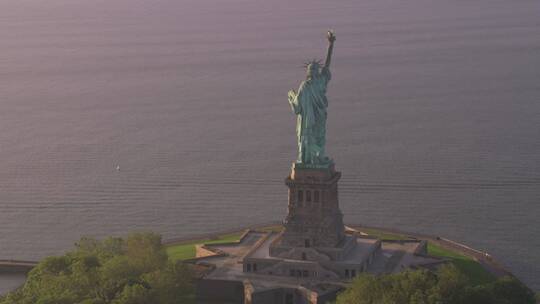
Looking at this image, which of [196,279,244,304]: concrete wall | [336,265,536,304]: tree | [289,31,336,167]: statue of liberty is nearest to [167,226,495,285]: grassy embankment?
[196,279,244,304]: concrete wall

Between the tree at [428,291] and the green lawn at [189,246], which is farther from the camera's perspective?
the green lawn at [189,246]

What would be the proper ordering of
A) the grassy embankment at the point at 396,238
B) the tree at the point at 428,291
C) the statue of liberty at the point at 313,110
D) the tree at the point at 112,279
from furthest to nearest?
the grassy embankment at the point at 396,238 → the statue of liberty at the point at 313,110 → the tree at the point at 112,279 → the tree at the point at 428,291

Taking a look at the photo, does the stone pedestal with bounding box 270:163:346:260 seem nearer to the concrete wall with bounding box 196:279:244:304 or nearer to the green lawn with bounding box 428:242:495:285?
the concrete wall with bounding box 196:279:244:304

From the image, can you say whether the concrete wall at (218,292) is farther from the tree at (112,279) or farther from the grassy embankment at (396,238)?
the grassy embankment at (396,238)

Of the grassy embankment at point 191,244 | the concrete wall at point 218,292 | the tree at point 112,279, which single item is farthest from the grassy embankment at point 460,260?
the tree at point 112,279

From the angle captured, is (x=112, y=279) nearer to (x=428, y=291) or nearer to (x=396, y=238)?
(x=428, y=291)

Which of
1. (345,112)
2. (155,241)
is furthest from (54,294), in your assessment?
(345,112)

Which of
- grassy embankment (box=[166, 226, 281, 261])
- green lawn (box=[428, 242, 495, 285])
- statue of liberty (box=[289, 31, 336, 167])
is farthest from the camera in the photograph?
grassy embankment (box=[166, 226, 281, 261])
